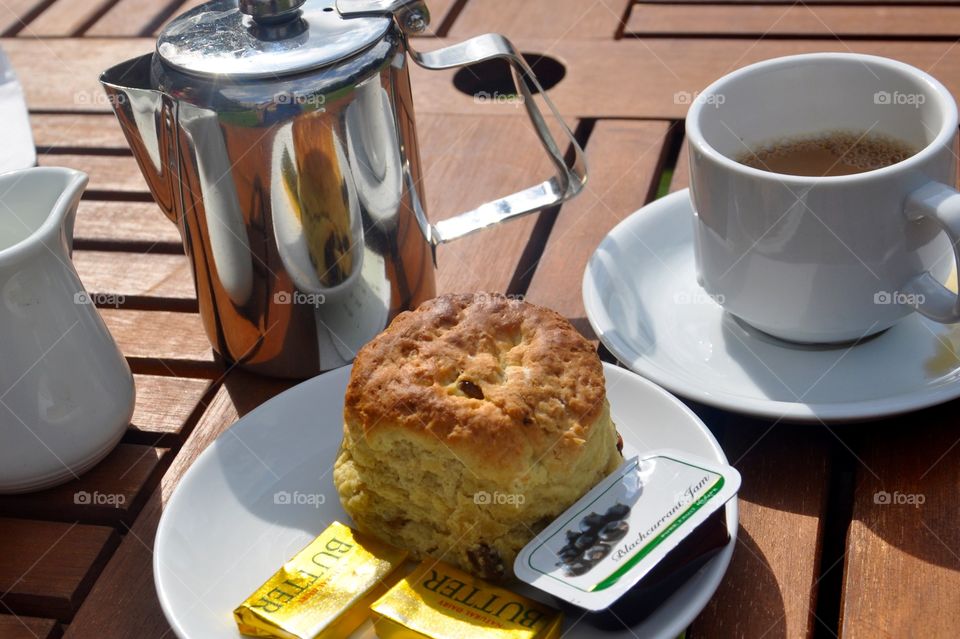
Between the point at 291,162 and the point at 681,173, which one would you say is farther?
the point at 681,173

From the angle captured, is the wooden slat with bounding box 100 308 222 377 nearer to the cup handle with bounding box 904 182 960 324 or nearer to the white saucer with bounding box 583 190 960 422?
the white saucer with bounding box 583 190 960 422

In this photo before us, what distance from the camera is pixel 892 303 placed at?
81 cm

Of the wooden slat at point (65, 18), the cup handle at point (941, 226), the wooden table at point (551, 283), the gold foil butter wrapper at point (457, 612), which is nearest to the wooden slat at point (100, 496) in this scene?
the wooden table at point (551, 283)

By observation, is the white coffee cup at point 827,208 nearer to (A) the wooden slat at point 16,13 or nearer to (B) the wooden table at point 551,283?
(B) the wooden table at point 551,283

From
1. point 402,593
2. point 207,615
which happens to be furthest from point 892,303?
point 207,615

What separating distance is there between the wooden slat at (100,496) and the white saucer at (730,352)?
0.38 metres

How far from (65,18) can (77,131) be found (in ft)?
1.08

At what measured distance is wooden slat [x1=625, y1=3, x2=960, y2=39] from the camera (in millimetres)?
1286

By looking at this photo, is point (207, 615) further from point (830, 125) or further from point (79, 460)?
point (830, 125)

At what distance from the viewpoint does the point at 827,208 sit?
30.1 inches

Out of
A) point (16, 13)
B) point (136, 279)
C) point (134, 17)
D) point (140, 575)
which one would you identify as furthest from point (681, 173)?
point (16, 13)

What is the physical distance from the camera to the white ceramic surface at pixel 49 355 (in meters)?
0.77

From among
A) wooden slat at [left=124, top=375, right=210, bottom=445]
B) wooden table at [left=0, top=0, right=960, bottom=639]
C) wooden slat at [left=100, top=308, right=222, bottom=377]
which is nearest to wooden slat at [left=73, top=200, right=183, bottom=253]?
wooden table at [left=0, top=0, right=960, bottom=639]

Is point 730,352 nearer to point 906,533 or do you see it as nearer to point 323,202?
point 906,533
